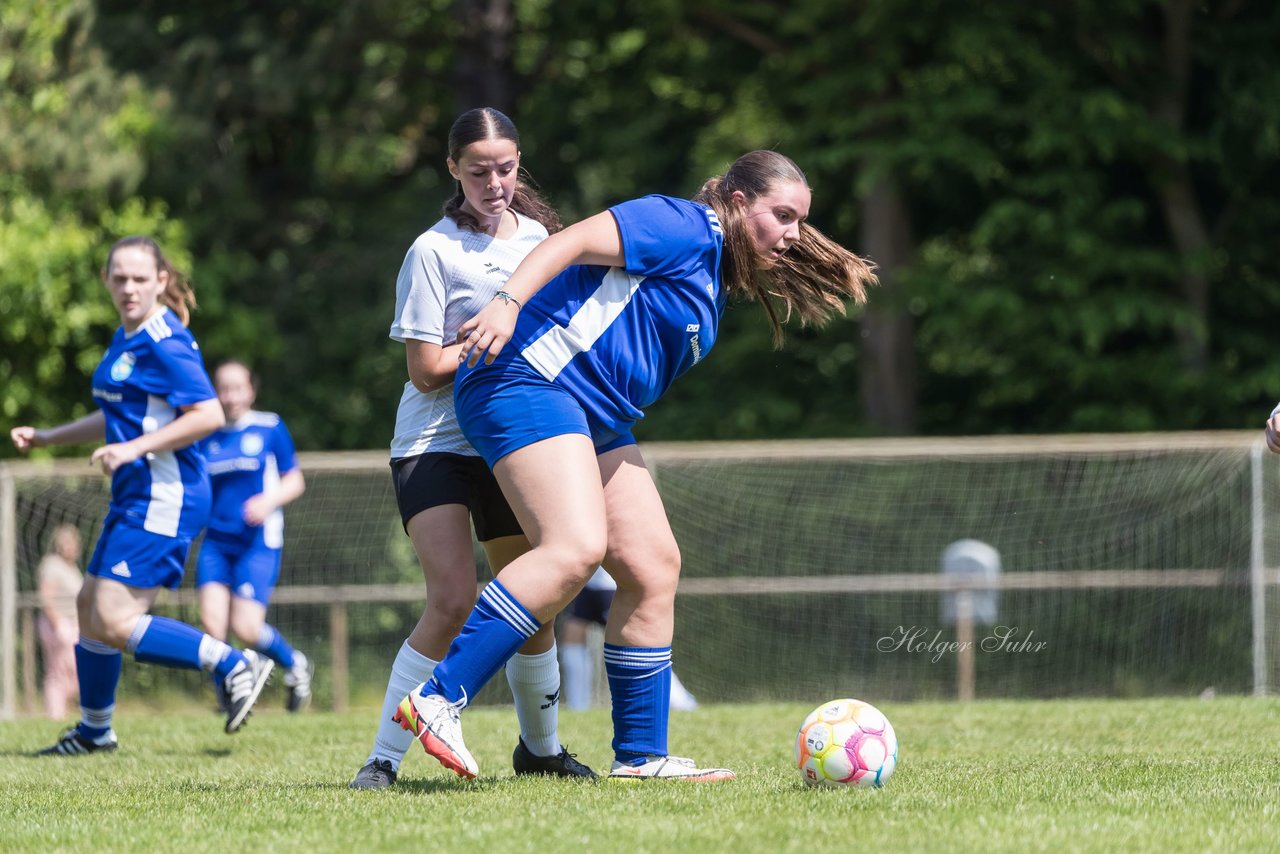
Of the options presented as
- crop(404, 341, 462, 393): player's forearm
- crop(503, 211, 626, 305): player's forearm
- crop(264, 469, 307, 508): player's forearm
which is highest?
crop(503, 211, 626, 305): player's forearm

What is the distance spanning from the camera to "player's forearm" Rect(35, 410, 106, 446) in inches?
250

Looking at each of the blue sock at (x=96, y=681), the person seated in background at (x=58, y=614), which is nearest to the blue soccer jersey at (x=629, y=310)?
the blue sock at (x=96, y=681)

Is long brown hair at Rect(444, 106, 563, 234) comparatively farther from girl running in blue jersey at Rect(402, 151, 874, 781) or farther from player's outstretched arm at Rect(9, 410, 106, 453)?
player's outstretched arm at Rect(9, 410, 106, 453)

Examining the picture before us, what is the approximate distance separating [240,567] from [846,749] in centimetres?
512

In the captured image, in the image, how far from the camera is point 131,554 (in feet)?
20.0

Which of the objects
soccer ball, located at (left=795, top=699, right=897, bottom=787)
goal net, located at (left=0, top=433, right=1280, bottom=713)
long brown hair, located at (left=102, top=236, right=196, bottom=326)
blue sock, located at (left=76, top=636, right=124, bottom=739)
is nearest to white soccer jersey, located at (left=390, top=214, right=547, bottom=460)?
soccer ball, located at (left=795, top=699, right=897, bottom=787)

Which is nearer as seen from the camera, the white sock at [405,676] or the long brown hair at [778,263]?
the long brown hair at [778,263]

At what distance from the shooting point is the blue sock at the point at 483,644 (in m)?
4.18

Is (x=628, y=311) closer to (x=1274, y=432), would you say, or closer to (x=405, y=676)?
(x=405, y=676)

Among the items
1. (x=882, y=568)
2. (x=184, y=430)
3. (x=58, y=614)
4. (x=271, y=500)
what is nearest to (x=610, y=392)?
(x=184, y=430)

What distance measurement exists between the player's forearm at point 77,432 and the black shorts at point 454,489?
2164mm

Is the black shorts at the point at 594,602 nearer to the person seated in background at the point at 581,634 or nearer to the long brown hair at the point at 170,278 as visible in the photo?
the person seated in background at the point at 581,634

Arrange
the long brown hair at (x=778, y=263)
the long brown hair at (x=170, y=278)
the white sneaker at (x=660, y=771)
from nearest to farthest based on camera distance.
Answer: the long brown hair at (x=778, y=263)
the white sneaker at (x=660, y=771)
the long brown hair at (x=170, y=278)

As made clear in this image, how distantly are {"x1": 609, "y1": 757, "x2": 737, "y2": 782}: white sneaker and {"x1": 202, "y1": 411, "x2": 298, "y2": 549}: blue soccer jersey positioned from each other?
4453mm
